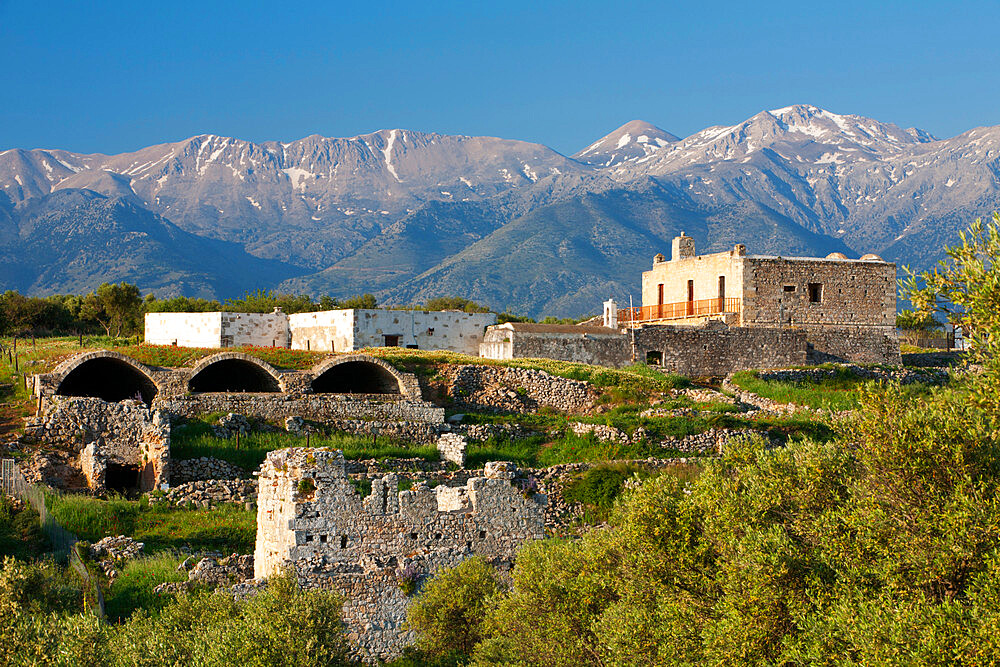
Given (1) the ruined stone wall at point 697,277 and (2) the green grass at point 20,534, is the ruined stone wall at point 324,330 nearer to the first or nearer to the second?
(1) the ruined stone wall at point 697,277

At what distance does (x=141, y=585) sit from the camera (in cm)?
2139

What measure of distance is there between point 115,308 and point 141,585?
158 feet

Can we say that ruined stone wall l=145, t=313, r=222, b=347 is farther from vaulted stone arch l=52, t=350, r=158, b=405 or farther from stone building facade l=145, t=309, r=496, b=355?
vaulted stone arch l=52, t=350, r=158, b=405

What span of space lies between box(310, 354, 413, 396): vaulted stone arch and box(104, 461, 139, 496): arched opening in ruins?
30.9 ft

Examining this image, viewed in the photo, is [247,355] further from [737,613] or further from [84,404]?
[737,613]

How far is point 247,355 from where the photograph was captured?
126 feet

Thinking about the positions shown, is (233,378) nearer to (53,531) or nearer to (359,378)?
(359,378)

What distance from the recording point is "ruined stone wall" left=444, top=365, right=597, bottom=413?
40844mm

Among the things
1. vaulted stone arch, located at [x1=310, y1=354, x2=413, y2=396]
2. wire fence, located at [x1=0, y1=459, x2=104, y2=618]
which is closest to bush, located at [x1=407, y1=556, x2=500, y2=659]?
wire fence, located at [x1=0, y1=459, x2=104, y2=618]

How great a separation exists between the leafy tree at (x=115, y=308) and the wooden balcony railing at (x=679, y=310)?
3061 cm

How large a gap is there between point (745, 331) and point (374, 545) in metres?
31.6

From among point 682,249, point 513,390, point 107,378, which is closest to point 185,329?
point 107,378

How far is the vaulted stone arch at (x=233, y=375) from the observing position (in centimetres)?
3784

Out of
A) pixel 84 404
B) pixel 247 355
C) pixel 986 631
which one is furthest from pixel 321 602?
pixel 247 355
